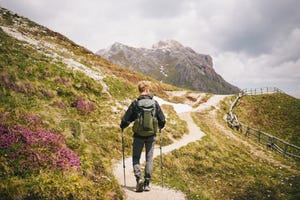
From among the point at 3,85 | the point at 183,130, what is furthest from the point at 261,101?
the point at 3,85

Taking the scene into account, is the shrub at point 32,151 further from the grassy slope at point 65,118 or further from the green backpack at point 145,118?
the green backpack at point 145,118

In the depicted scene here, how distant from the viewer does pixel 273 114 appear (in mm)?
54125

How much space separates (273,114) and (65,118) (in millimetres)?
51137

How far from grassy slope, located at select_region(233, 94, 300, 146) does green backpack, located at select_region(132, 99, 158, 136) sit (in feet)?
136

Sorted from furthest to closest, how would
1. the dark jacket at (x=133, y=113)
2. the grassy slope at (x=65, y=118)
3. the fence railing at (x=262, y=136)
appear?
1. the fence railing at (x=262, y=136)
2. the dark jacket at (x=133, y=113)
3. the grassy slope at (x=65, y=118)

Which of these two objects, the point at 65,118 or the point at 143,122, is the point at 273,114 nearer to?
the point at 65,118

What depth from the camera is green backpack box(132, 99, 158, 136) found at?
8867 mm

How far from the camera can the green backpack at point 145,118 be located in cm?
887

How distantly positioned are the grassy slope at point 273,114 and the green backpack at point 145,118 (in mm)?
41360

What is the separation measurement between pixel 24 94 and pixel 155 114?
34.5 feet

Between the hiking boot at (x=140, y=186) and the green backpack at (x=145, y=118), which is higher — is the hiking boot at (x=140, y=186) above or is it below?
below

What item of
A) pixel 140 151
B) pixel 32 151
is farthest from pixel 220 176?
pixel 32 151

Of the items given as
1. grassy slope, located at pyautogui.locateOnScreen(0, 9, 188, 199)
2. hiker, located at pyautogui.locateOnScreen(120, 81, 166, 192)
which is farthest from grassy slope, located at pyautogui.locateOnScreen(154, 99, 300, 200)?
grassy slope, located at pyautogui.locateOnScreen(0, 9, 188, 199)

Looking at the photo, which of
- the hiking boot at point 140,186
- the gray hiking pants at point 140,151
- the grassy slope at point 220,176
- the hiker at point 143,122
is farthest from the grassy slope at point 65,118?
the grassy slope at point 220,176
